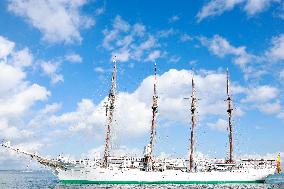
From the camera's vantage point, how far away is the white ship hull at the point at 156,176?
77.9m

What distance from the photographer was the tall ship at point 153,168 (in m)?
78.6

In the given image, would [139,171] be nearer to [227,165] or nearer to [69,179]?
[69,179]

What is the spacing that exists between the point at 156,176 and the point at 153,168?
3.31 metres

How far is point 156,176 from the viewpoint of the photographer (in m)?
82.6

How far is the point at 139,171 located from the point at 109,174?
670 centimetres

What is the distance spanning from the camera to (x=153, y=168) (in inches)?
3371

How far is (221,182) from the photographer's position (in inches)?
3438

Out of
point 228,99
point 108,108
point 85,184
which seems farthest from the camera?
point 228,99

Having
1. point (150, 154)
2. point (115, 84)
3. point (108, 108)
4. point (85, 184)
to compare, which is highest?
point (115, 84)

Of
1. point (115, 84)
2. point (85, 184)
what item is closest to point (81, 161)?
point (85, 184)

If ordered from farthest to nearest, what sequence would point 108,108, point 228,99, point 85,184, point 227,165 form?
point 228,99
point 227,165
point 108,108
point 85,184

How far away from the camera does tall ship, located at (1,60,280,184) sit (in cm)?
7856

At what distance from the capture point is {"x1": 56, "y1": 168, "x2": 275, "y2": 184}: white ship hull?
77.9 meters

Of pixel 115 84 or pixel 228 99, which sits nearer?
pixel 115 84
